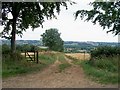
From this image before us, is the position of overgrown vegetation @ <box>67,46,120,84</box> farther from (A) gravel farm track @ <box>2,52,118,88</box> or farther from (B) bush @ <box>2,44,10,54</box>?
(B) bush @ <box>2,44,10,54</box>

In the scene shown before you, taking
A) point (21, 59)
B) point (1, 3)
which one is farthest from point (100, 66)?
point (1, 3)

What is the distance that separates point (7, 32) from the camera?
35562mm

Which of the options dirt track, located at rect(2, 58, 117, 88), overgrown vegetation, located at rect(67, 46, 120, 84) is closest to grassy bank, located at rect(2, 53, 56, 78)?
dirt track, located at rect(2, 58, 117, 88)

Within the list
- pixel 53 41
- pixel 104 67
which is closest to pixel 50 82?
pixel 104 67

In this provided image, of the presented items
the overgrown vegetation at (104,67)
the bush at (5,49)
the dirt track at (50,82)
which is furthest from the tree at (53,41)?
the dirt track at (50,82)

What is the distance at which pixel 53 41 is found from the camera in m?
98.2

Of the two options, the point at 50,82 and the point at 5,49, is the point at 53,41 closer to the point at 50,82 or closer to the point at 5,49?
the point at 5,49

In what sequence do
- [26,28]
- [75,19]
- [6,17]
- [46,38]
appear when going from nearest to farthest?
1. [75,19]
2. [6,17]
3. [26,28]
4. [46,38]

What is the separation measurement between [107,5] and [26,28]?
12369 mm

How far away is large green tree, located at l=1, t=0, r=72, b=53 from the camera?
32.0 metres

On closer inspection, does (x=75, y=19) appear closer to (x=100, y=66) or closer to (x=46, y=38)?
(x=100, y=66)

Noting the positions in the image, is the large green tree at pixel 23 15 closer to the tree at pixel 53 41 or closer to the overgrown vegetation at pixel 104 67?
the overgrown vegetation at pixel 104 67

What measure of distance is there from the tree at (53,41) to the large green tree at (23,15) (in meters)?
56.4

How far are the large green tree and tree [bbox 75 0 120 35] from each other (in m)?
3.66
